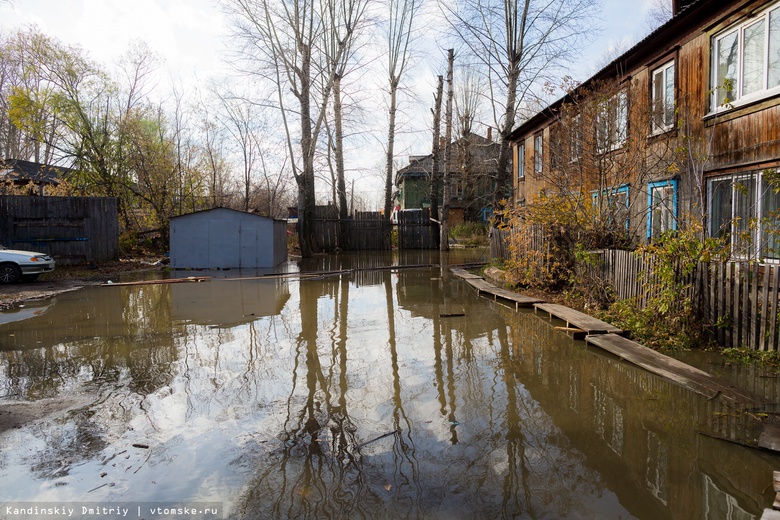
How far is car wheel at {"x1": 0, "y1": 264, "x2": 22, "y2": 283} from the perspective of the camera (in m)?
13.8

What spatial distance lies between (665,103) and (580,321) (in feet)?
19.7

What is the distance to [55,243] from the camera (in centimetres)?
1834

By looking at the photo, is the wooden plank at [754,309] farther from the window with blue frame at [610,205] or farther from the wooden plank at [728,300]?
the window with blue frame at [610,205]

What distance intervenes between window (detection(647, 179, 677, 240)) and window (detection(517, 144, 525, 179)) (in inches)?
365

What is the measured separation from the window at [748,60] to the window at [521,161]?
11.1 metres

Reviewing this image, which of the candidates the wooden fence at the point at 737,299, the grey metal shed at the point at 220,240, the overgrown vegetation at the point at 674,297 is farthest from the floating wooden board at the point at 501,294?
the grey metal shed at the point at 220,240

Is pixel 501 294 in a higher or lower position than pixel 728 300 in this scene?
lower

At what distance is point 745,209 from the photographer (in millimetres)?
8750

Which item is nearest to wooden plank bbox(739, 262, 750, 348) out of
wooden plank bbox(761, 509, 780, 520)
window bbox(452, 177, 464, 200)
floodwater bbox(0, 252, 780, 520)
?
floodwater bbox(0, 252, 780, 520)

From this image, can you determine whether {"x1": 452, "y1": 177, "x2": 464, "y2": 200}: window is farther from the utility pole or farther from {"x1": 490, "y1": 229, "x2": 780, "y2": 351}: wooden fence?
{"x1": 490, "y1": 229, "x2": 780, "y2": 351}: wooden fence

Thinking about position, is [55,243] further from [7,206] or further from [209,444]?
[209,444]

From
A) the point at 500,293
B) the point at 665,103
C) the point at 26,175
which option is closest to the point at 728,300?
the point at 500,293

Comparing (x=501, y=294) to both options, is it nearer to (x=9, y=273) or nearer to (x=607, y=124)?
(x=607, y=124)

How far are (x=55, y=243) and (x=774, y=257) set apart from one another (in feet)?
65.9
